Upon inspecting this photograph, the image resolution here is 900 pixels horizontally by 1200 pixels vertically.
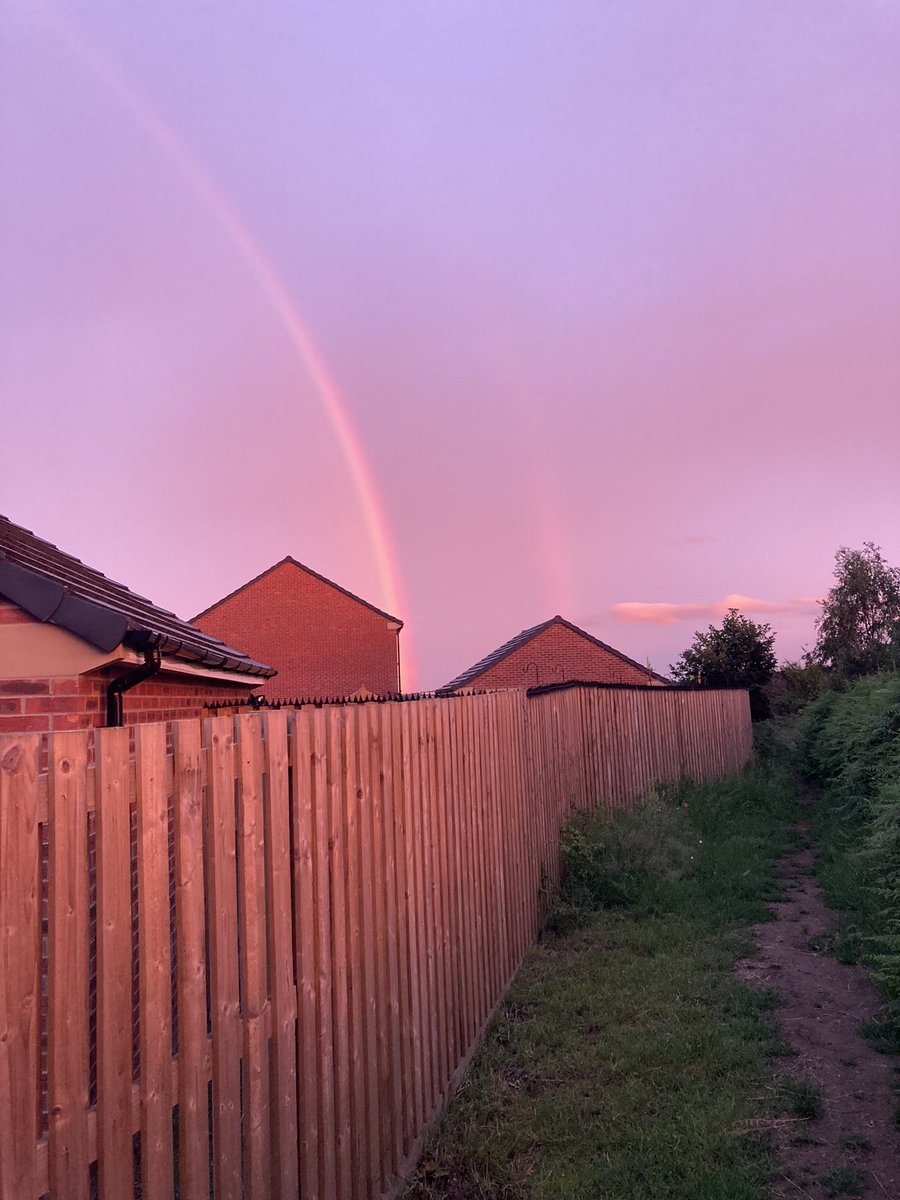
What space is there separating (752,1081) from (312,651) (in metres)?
31.4

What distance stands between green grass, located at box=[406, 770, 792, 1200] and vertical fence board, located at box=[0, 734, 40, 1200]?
96.8 inches

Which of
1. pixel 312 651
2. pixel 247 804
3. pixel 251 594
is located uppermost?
pixel 251 594

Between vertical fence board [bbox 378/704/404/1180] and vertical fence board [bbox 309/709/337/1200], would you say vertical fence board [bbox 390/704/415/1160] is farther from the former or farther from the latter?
vertical fence board [bbox 309/709/337/1200]

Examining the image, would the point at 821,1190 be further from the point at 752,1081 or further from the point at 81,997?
the point at 81,997

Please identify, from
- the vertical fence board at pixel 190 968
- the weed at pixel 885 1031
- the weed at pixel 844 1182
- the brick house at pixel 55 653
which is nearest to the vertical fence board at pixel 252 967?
the vertical fence board at pixel 190 968

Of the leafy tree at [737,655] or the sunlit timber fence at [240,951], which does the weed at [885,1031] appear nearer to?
the sunlit timber fence at [240,951]

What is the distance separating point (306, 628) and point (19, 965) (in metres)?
33.9

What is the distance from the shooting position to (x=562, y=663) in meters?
32.1

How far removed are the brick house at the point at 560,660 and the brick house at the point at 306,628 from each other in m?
4.87

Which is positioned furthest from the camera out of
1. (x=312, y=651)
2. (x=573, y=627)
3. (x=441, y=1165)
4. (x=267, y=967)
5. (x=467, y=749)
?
(x=312, y=651)

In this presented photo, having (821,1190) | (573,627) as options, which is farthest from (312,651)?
(821,1190)

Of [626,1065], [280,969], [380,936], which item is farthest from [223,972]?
[626,1065]

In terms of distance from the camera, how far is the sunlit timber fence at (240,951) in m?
1.95

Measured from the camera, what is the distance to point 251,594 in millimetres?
35469
